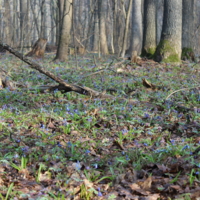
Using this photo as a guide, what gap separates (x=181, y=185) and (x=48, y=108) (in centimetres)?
321

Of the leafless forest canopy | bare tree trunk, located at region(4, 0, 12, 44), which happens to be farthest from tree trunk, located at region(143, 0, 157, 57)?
bare tree trunk, located at region(4, 0, 12, 44)

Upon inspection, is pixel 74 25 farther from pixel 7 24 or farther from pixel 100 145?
pixel 7 24

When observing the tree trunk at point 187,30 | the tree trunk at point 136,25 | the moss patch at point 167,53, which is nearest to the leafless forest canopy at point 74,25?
→ the tree trunk at point 187,30

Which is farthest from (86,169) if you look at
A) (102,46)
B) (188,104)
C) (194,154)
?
(102,46)

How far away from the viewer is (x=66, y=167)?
299 centimetres

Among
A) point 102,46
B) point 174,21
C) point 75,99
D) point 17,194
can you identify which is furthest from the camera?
point 102,46

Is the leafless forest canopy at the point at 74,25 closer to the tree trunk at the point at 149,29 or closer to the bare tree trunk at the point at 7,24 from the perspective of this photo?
the bare tree trunk at the point at 7,24

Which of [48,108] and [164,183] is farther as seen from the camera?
[48,108]

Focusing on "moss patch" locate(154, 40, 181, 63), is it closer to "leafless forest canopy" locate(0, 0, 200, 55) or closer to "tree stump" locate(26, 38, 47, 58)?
"leafless forest canopy" locate(0, 0, 200, 55)

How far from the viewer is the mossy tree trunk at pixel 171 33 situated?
35.0 ft

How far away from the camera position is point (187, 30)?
1334 cm

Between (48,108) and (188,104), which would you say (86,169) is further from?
(188,104)

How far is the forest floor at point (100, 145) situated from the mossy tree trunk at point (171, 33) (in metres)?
3.98

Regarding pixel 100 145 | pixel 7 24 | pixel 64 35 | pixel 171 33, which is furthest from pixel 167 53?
pixel 7 24
